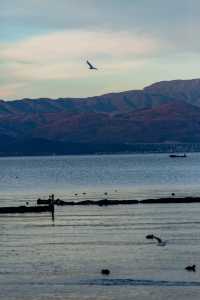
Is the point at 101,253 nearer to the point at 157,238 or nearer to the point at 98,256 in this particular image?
the point at 98,256

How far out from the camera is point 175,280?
165 ft

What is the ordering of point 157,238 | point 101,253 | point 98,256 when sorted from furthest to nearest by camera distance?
1. point 157,238
2. point 101,253
3. point 98,256

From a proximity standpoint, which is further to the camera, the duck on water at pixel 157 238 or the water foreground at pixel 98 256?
the duck on water at pixel 157 238

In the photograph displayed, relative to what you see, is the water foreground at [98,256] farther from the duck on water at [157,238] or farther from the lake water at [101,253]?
the duck on water at [157,238]

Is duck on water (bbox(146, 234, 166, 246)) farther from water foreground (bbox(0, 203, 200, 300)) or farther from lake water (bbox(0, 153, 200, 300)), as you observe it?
lake water (bbox(0, 153, 200, 300))

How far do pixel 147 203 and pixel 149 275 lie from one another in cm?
5376

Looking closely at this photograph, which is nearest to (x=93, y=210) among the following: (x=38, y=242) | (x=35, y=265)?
(x=38, y=242)

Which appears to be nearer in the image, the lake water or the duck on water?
the lake water

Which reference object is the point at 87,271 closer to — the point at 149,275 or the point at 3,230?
the point at 149,275

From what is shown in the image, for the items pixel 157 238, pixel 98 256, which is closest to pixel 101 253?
pixel 98 256

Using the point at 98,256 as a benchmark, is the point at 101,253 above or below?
above

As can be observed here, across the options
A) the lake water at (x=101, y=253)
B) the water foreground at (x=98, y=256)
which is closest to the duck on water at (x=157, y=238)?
the water foreground at (x=98, y=256)

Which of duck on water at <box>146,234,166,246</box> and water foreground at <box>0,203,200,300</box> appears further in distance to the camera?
duck on water at <box>146,234,166,246</box>

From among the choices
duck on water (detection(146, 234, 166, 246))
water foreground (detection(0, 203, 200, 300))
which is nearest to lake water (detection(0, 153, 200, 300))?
water foreground (detection(0, 203, 200, 300))
